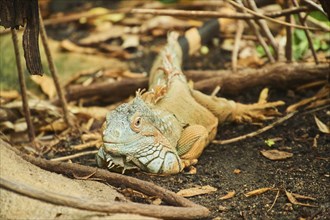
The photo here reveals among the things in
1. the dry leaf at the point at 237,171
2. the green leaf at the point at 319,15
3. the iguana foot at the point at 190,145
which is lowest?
the dry leaf at the point at 237,171

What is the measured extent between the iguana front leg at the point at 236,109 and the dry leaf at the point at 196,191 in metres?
1.21

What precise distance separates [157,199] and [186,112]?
117 centimetres

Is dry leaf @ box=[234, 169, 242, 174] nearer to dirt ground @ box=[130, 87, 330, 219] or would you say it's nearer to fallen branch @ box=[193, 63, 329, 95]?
dirt ground @ box=[130, 87, 330, 219]

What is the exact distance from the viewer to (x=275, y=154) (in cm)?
452

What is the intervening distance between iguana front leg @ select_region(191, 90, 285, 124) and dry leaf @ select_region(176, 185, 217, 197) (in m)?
1.21

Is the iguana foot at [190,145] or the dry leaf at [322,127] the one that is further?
the dry leaf at [322,127]

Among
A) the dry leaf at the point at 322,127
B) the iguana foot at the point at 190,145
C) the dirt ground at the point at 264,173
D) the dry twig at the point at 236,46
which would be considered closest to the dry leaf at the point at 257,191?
the dirt ground at the point at 264,173

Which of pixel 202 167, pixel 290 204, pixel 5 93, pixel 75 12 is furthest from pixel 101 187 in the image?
pixel 75 12

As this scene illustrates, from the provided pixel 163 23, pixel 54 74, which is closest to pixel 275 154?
pixel 54 74

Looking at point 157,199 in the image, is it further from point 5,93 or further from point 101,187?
point 5,93

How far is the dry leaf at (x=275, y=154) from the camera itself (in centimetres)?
446

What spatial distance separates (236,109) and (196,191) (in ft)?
4.96

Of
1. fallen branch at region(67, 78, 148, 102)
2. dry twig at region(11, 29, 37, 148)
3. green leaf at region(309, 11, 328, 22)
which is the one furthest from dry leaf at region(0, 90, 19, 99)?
green leaf at region(309, 11, 328, 22)

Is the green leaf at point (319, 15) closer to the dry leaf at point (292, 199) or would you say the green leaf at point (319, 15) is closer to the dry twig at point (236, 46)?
the dry twig at point (236, 46)
